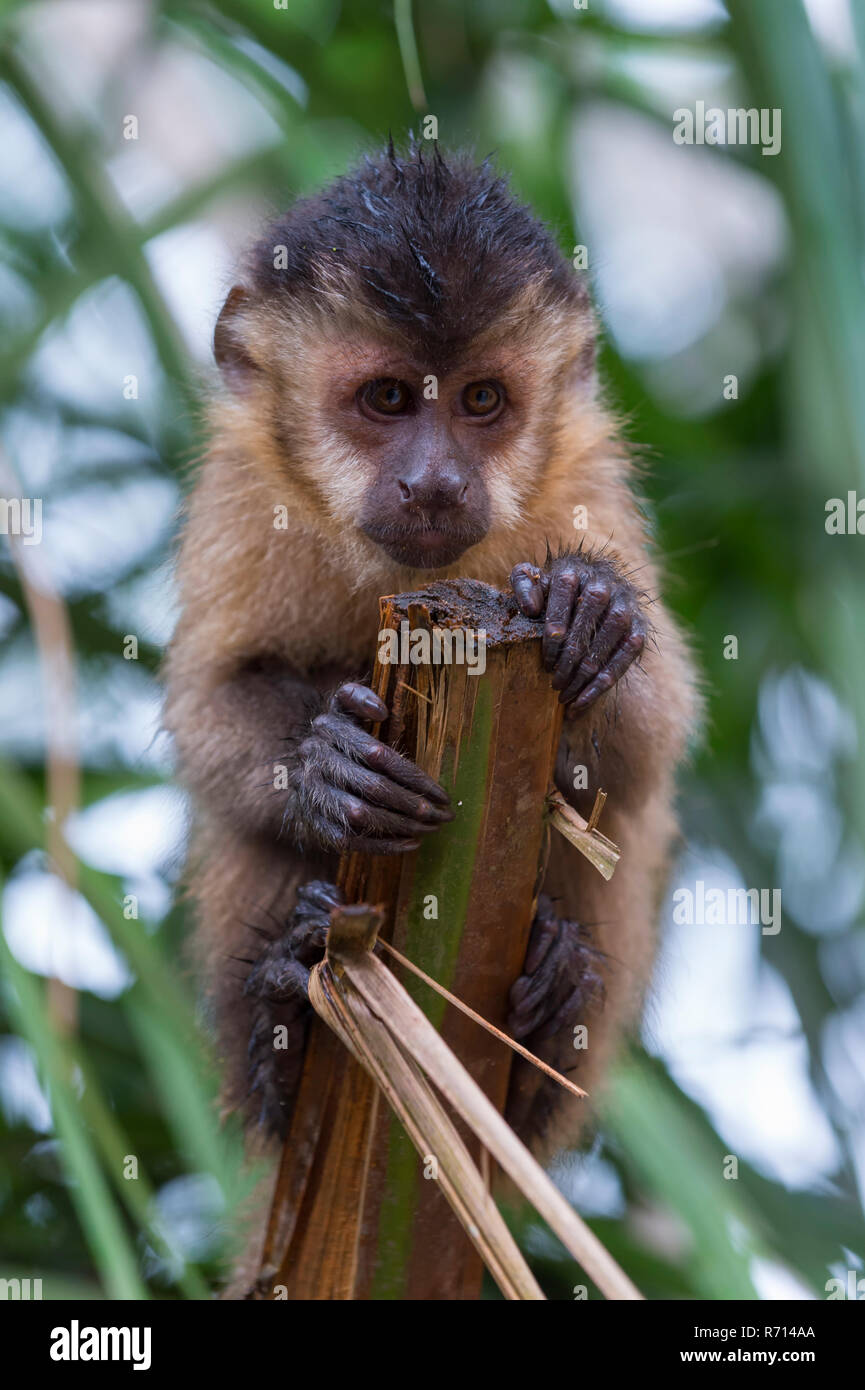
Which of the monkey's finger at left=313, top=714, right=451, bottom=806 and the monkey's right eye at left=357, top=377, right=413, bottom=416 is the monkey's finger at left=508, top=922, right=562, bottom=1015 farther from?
the monkey's right eye at left=357, top=377, right=413, bottom=416

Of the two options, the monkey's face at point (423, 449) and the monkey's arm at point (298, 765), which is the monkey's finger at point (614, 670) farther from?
the monkey's face at point (423, 449)

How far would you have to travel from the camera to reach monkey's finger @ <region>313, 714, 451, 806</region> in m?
2.80

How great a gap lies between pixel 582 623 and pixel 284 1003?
129 centimetres

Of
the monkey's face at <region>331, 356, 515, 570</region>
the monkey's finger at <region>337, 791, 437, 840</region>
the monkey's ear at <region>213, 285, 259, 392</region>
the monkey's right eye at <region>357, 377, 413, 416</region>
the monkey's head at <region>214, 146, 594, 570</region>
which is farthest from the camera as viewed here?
the monkey's ear at <region>213, 285, 259, 392</region>

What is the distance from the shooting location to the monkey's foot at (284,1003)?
11.1 feet

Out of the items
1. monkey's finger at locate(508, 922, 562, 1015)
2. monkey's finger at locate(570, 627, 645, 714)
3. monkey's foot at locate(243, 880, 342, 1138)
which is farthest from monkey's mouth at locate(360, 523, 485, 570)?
monkey's finger at locate(508, 922, 562, 1015)

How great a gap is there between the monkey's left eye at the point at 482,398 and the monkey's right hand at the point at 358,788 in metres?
1.06

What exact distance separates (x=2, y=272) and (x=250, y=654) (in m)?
1.83

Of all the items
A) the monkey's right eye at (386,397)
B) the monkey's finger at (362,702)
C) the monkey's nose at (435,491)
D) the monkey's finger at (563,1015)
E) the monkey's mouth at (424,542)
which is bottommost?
the monkey's finger at (563,1015)

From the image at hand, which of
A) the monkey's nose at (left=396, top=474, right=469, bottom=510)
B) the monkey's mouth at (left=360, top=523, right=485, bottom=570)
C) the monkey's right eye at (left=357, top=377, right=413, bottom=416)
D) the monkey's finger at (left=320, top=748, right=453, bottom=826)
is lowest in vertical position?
the monkey's finger at (left=320, top=748, right=453, bottom=826)

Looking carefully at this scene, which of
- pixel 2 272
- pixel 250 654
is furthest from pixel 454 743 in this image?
pixel 2 272

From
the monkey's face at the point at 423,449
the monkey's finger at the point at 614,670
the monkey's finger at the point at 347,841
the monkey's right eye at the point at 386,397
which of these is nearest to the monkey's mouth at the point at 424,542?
the monkey's face at the point at 423,449

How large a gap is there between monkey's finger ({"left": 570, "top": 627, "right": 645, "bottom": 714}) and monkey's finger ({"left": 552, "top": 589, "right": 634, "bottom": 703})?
2 cm

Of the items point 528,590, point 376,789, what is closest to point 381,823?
point 376,789
